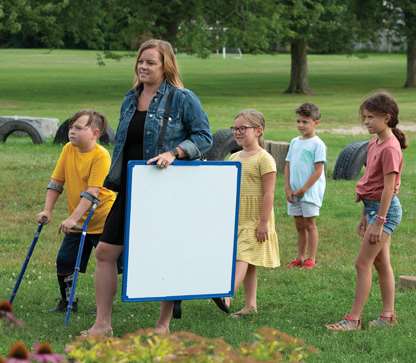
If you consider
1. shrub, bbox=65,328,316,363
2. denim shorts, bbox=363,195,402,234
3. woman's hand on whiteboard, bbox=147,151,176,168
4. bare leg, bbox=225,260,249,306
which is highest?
woman's hand on whiteboard, bbox=147,151,176,168

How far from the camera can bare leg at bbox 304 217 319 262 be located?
977 centimetres

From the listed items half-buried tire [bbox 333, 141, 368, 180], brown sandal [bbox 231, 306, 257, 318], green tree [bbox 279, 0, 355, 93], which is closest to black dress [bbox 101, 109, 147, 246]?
brown sandal [bbox 231, 306, 257, 318]

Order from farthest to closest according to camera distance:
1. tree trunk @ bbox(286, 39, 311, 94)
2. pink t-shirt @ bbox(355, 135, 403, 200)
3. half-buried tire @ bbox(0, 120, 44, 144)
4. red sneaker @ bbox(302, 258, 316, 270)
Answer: tree trunk @ bbox(286, 39, 311, 94) < half-buried tire @ bbox(0, 120, 44, 144) < red sneaker @ bbox(302, 258, 316, 270) < pink t-shirt @ bbox(355, 135, 403, 200)

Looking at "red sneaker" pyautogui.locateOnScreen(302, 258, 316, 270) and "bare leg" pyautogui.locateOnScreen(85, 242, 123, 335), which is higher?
"bare leg" pyautogui.locateOnScreen(85, 242, 123, 335)

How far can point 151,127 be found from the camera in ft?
21.6

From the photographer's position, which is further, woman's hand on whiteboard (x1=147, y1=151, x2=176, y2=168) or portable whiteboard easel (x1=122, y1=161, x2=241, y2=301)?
portable whiteboard easel (x1=122, y1=161, x2=241, y2=301)

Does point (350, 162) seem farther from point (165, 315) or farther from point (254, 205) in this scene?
point (165, 315)

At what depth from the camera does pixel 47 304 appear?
7.88 m

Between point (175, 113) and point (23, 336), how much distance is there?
167 cm

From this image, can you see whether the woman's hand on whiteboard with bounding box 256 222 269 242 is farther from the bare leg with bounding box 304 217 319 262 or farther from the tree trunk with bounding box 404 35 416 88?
the tree trunk with bounding box 404 35 416 88

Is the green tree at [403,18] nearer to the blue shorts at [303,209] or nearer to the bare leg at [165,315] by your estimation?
the blue shorts at [303,209]

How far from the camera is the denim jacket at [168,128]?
6605 mm

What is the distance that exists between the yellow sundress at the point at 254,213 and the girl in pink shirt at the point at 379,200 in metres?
0.73

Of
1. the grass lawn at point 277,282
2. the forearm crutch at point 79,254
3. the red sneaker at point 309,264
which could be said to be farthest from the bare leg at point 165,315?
the red sneaker at point 309,264
